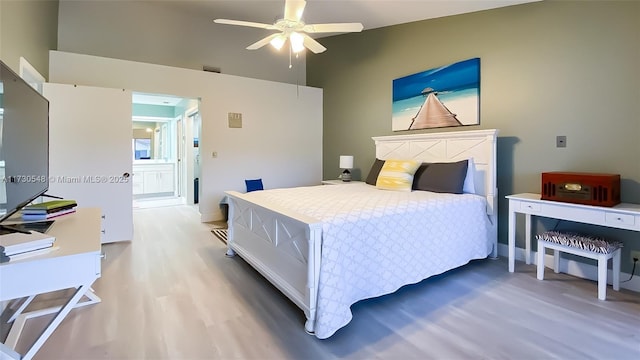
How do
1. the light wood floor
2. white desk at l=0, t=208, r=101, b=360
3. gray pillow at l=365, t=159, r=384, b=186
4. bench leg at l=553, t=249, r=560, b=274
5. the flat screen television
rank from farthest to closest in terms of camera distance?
gray pillow at l=365, t=159, r=384, b=186 < bench leg at l=553, t=249, r=560, b=274 < the light wood floor < the flat screen television < white desk at l=0, t=208, r=101, b=360

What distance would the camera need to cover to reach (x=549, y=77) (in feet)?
9.70

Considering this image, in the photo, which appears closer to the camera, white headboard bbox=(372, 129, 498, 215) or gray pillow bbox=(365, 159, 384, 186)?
white headboard bbox=(372, 129, 498, 215)

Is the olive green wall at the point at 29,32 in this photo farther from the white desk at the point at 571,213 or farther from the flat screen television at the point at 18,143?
the white desk at the point at 571,213

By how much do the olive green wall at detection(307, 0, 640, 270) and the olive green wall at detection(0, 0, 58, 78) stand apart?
4.05m

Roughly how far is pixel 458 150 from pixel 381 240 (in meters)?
1.94

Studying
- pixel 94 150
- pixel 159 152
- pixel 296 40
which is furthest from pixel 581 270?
pixel 159 152

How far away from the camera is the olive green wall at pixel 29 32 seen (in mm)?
2404

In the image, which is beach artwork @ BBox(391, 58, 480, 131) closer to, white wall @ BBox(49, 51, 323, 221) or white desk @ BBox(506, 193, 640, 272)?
white desk @ BBox(506, 193, 640, 272)

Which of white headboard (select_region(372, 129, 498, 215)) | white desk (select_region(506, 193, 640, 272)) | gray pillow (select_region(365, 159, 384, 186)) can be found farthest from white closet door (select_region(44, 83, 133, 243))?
white desk (select_region(506, 193, 640, 272))

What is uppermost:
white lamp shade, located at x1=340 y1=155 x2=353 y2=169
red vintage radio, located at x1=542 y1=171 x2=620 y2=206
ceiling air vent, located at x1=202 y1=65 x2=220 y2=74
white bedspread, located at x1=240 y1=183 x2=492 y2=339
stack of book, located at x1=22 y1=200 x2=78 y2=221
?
ceiling air vent, located at x1=202 y1=65 x2=220 y2=74

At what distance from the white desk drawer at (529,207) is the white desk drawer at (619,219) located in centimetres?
47

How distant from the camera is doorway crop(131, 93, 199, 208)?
24.4ft

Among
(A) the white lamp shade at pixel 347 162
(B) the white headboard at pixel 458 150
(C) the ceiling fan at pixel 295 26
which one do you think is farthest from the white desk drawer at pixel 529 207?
(A) the white lamp shade at pixel 347 162

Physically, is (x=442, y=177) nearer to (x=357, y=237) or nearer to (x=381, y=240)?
(x=381, y=240)
